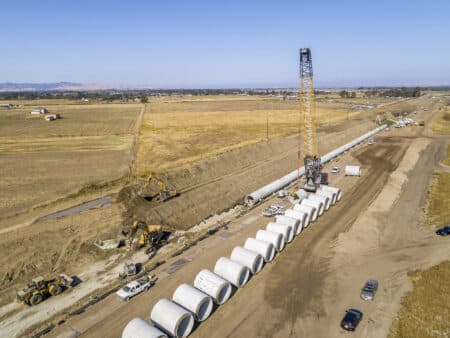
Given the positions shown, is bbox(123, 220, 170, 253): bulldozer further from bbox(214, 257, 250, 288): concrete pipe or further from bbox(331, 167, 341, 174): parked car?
bbox(331, 167, 341, 174): parked car

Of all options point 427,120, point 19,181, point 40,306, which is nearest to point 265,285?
point 40,306

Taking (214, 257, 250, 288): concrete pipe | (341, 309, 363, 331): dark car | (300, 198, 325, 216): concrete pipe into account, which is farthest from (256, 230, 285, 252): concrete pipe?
(341, 309, 363, 331): dark car

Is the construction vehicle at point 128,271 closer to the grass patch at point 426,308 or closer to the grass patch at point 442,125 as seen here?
the grass patch at point 426,308

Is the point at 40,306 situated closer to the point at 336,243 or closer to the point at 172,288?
the point at 172,288

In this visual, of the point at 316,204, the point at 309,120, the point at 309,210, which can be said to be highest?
the point at 309,120

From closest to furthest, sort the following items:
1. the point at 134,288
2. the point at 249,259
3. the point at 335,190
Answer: the point at 134,288, the point at 249,259, the point at 335,190

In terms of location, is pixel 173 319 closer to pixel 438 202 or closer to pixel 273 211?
pixel 273 211

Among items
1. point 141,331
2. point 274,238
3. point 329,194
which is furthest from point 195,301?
point 329,194
